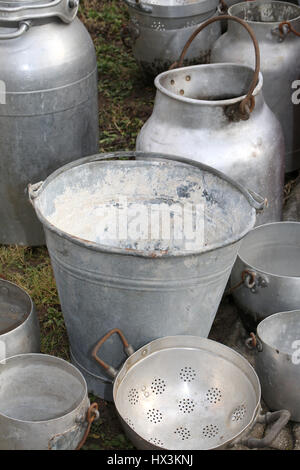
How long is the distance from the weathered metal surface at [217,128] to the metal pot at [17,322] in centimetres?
76

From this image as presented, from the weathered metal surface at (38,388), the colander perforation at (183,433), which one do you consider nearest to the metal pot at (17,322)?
the weathered metal surface at (38,388)

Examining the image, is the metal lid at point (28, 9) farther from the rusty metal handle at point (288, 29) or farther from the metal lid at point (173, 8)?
the metal lid at point (173, 8)

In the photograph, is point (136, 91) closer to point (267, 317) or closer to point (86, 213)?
point (86, 213)

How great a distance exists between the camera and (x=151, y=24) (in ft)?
14.2

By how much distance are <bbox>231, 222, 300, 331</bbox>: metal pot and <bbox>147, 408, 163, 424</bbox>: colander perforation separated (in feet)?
1.88

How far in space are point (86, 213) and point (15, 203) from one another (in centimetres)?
56

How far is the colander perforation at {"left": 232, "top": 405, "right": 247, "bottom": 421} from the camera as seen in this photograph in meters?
2.34

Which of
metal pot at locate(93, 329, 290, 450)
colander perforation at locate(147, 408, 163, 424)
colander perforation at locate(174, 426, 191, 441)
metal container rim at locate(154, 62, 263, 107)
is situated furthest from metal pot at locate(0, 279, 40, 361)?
metal container rim at locate(154, 62, 263, 107)

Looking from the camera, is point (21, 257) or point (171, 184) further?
point (21, 257)

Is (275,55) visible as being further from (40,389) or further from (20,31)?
(40,389)

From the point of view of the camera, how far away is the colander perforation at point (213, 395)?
2.42 metres

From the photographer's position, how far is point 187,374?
2447mm

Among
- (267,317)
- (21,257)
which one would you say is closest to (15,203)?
(21,257)

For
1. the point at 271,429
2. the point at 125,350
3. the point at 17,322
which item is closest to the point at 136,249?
the point at 125,350
